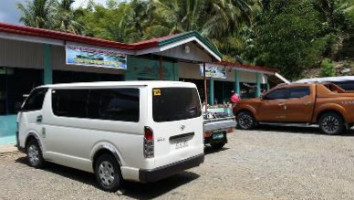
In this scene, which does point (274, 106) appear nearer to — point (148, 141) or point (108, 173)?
point (108, 173)

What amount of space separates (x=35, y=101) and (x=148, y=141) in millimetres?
3680

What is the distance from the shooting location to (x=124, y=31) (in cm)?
3884

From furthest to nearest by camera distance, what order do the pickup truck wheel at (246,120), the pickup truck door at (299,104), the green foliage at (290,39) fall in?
1. the green foliage at (290,39)
2. the pickup truck wheel at (246,120)
3. the pickup truck door at (299,104)

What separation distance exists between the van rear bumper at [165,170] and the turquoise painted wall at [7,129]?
6837mm

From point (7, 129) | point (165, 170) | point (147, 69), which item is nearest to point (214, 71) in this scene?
point (147, 69)

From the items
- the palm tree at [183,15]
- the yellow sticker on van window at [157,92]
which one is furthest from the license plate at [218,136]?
the palm tree at [183,15]

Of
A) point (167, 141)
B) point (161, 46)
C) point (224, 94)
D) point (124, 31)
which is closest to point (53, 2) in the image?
point (124, 31)

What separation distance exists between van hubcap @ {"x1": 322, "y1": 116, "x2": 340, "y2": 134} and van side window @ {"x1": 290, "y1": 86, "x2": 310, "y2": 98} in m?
1.20

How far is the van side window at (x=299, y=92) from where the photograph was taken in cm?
1445

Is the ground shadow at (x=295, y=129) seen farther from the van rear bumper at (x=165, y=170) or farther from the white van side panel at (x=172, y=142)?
the van rear bumper at (x=165, y=170)

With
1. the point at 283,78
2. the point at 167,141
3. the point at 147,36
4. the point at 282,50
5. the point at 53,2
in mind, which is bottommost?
the point at 167,141

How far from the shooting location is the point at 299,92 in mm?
14609

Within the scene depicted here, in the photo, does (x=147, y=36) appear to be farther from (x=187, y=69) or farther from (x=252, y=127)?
(x=252, y=127)

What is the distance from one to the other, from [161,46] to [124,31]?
26245mm
